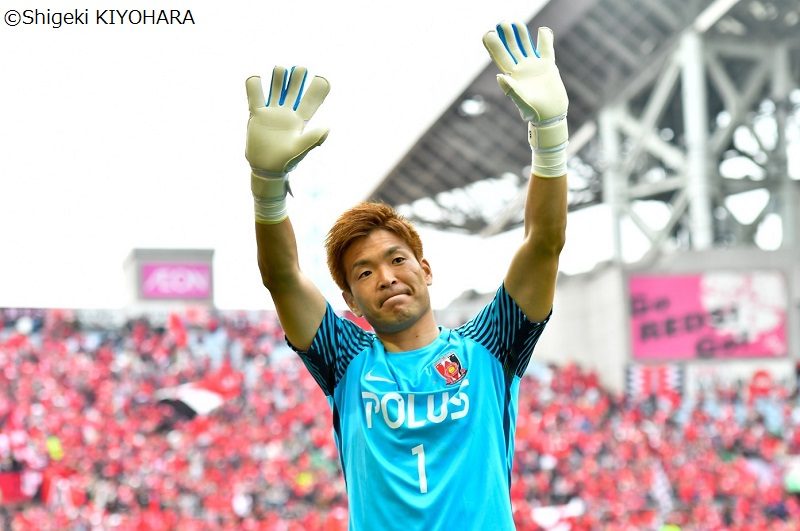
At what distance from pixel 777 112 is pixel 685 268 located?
4053 millimetres

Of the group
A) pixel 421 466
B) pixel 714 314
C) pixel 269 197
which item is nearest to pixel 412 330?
pixel 421 466

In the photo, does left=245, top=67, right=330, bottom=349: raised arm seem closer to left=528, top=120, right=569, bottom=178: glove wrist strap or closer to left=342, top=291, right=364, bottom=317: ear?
left=342, top=291, right=364, bottom=317: ear

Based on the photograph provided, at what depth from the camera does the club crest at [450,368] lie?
2883 millimetres

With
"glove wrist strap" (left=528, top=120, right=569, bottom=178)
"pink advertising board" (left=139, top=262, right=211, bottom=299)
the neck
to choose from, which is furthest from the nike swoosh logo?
"pink advertising board" (left=139, top=262, right=211, bottom=299)

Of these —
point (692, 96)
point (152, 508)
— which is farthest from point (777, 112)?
point (152, 508)

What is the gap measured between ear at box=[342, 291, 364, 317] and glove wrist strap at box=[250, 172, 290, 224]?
0.33 metres

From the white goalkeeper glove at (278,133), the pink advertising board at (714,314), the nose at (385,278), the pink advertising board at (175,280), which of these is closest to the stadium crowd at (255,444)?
the pink advertising board at (714,314)

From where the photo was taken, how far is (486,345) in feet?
9.76

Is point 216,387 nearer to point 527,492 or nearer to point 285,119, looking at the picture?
point 527,492

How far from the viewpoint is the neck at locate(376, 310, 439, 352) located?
297 cm

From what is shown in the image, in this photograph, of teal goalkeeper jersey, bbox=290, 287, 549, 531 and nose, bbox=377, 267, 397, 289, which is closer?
teal goalkeeper jersey, bbox=290, 287, 549, 531

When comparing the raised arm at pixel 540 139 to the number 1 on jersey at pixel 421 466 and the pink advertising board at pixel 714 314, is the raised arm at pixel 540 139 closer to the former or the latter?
the number 1 on jersey at pixel 421 466

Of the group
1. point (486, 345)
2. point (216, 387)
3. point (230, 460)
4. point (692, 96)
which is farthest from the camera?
point (692, 96)

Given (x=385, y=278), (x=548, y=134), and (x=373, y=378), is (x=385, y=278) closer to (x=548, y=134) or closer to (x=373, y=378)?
(x=373, y=378)
